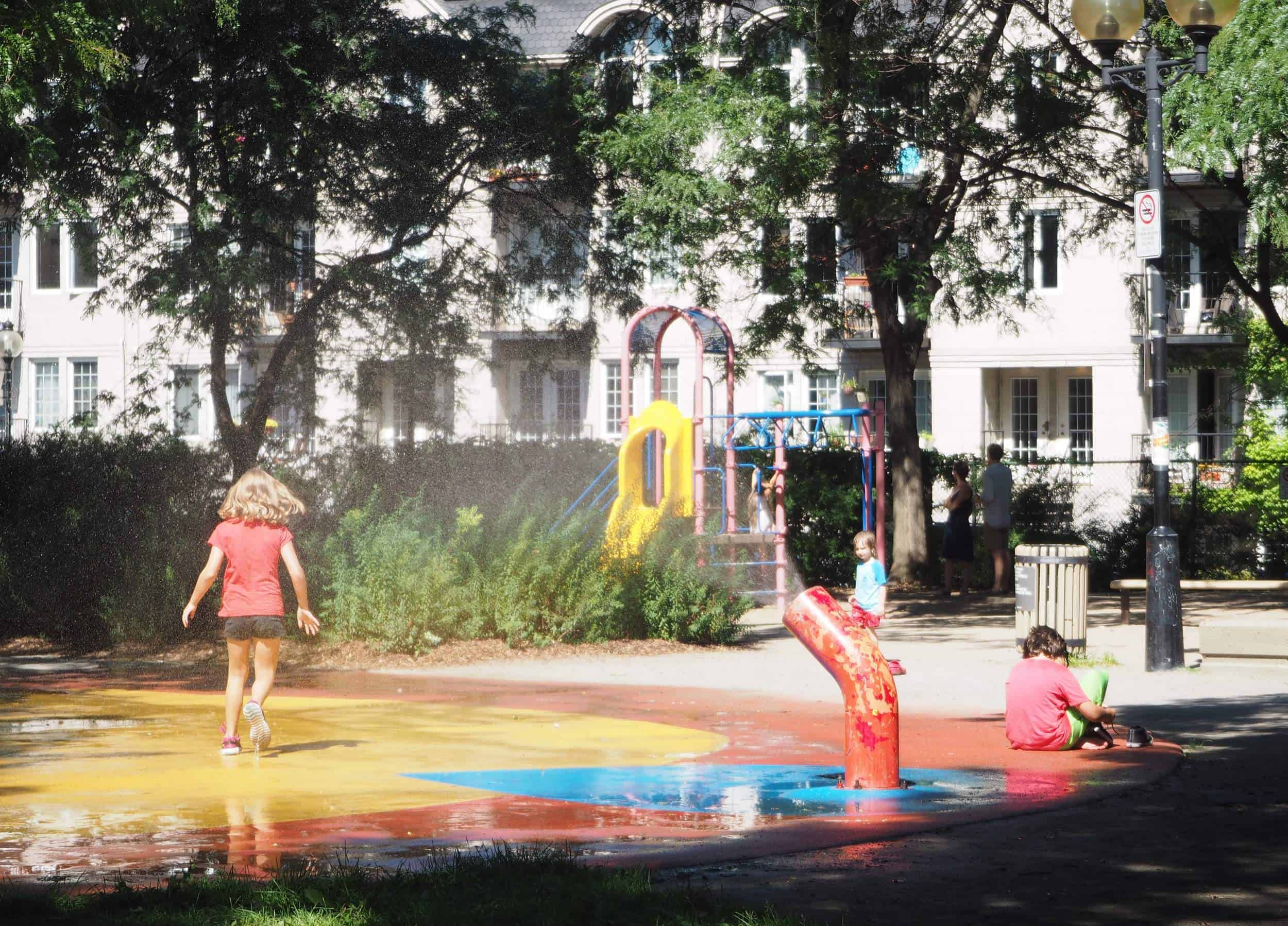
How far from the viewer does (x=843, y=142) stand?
19922 millimetres

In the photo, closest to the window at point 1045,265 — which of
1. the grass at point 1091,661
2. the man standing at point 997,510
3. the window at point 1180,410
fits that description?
the window at point 1180,410

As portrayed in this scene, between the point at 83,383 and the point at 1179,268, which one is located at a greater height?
the point at 1179,268

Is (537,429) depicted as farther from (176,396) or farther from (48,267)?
(176,396)

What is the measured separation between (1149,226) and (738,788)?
8008 mm

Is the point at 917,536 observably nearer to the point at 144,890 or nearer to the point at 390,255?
the point at 390,255

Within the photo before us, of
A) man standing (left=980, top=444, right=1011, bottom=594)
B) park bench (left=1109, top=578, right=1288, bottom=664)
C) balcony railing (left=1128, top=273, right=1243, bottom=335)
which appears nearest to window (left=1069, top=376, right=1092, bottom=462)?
balcony railing (left=1128, top=273, right=1243, bottom=335)

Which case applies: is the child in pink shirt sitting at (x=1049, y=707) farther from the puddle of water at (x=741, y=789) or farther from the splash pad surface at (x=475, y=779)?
the puddle of water at (x=741, y=789)

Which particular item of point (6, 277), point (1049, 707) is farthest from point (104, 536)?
point (6, 277)

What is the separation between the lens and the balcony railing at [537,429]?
42719 millimetres

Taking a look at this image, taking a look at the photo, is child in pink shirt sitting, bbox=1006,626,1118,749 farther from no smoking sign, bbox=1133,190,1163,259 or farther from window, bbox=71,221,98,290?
window, bbox=71,221,98,290

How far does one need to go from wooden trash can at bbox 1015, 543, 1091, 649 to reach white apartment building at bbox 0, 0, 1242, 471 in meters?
18.6

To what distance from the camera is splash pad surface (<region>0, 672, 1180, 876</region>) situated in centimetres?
733

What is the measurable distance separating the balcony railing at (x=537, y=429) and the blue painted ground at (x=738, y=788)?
31.9 m

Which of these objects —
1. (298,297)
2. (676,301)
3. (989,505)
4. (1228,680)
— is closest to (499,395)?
(676,301)
